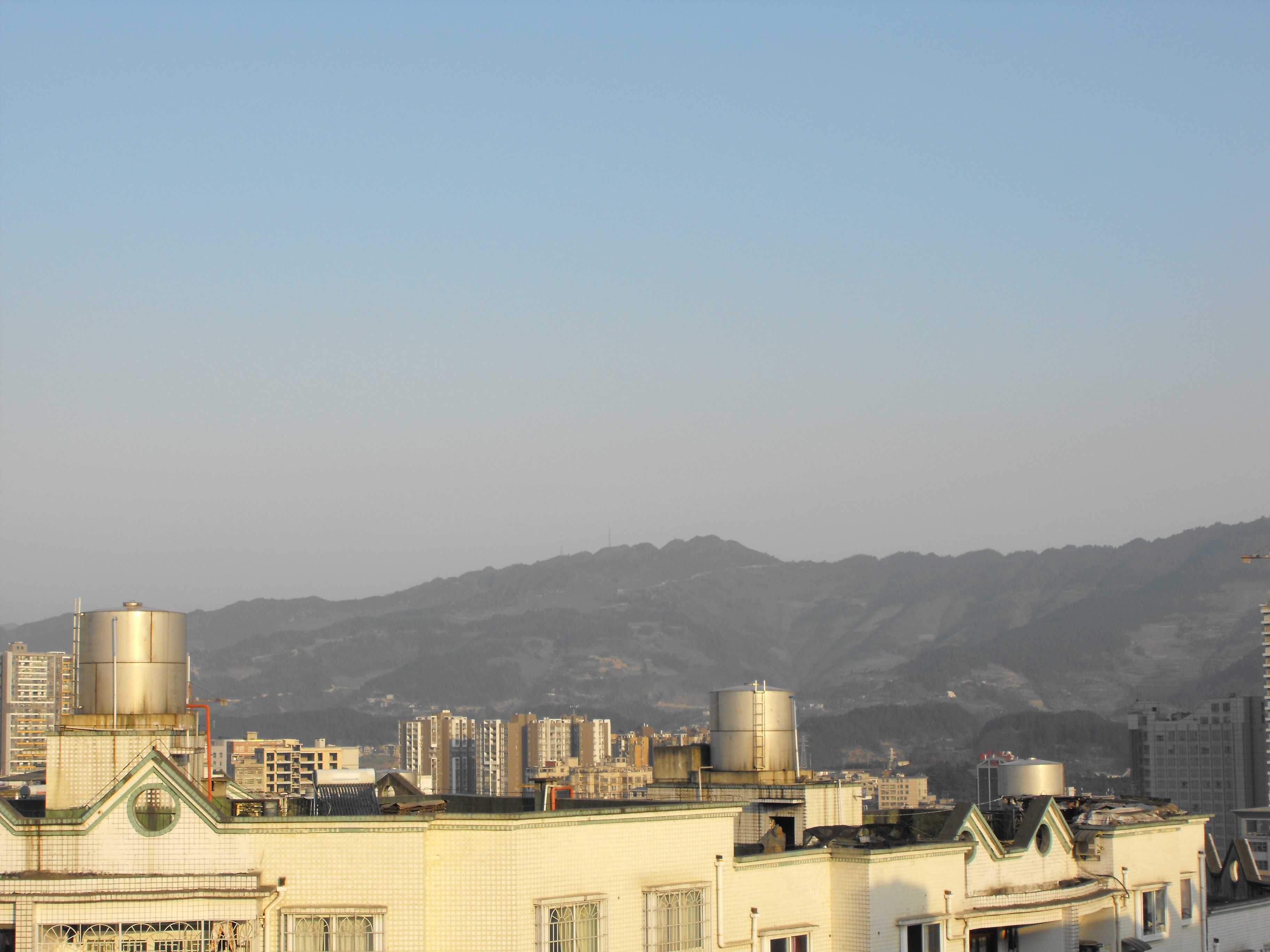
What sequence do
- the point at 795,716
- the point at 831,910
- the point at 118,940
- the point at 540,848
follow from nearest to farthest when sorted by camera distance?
the point at 118,940 < the point at 540,848 < the point at 831,910 < the point at 795,716

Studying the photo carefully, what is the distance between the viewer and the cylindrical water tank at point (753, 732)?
1704 inches

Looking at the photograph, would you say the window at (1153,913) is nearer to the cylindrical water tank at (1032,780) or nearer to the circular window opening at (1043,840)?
the circular window opening at (1043,840)

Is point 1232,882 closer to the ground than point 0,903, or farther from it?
closer to the ground

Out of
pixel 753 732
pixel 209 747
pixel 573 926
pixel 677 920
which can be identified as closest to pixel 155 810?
pixel 209 747

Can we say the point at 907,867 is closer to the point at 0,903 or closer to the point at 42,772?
the point at 0,903

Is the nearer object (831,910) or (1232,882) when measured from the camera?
(831,910)

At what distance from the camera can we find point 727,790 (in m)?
42.7

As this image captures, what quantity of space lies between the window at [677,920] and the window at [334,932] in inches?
205

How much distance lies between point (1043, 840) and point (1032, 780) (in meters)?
9.45

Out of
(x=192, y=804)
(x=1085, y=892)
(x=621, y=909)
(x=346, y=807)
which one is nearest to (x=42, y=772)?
(x=346, y=807)

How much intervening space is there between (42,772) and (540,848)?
1988 cm

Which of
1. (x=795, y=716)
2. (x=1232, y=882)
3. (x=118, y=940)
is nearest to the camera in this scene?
(x=118, y=940)

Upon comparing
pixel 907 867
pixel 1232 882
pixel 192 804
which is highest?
pixel 192 804

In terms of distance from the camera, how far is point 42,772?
41.3m
